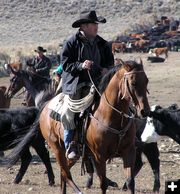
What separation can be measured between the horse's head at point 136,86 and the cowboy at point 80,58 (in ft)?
2.64

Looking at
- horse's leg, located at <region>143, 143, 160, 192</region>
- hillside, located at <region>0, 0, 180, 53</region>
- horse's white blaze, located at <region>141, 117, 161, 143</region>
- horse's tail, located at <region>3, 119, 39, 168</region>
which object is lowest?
hillside, located at <region>0, 0, 180, 53</region>

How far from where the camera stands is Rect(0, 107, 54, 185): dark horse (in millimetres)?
12680

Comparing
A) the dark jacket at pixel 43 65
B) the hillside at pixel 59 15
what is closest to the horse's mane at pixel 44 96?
the dark jacket at pixel 43 65

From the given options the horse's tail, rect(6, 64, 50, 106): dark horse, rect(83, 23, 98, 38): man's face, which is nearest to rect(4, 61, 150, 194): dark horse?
rect(83, 23, 98, 38): man's face

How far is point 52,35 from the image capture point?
202 feet

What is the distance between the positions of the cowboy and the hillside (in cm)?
4806

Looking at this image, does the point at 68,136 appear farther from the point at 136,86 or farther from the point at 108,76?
the point at 136,86

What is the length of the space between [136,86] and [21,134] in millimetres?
3810

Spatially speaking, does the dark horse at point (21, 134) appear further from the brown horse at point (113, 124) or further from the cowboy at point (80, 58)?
the brown horse at point (113, 124)

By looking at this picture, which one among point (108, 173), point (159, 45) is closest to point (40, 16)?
point (159, 45)

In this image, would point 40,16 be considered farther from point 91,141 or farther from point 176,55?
point 91,141

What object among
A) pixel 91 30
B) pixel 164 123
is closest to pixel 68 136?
pixel 91 30

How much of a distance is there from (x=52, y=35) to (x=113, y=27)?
17.8 ft

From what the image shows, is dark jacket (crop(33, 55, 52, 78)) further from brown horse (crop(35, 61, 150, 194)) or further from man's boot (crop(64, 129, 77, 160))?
brown horse (crop(35, 61, 150, 194))
